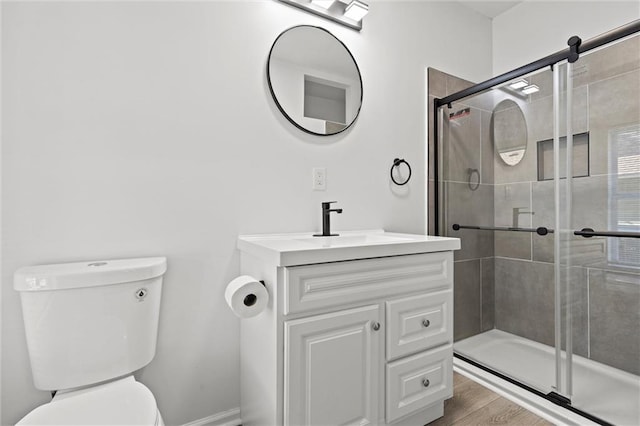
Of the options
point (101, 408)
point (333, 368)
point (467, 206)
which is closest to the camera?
point (101, 408)

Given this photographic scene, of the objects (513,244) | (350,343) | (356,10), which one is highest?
(356,10)

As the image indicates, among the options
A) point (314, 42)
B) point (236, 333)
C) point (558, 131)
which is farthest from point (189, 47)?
point (558, 131)

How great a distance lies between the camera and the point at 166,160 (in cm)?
132

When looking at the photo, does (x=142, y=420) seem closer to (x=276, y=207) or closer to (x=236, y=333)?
(x=236, y=333)

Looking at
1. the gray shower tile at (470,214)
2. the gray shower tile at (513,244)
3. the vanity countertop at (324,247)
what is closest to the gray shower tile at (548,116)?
the gray shower tile at (470,214)

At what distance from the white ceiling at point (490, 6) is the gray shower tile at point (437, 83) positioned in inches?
24.5

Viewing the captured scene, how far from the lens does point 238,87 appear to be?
4.82 ft

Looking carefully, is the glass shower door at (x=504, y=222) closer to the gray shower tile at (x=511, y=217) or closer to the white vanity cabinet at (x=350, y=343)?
the gray shower tile at (x=511, y=217)

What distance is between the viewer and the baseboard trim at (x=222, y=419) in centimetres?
139

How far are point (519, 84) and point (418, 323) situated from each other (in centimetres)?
143

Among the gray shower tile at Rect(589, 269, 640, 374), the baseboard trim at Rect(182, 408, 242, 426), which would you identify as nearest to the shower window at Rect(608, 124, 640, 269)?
the gray shower tile at Rect(589, 269, 640, 374)

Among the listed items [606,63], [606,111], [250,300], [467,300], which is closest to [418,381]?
[250,300]

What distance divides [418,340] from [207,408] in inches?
38.4

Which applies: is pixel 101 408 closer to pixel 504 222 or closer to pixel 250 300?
pixel 250 300
